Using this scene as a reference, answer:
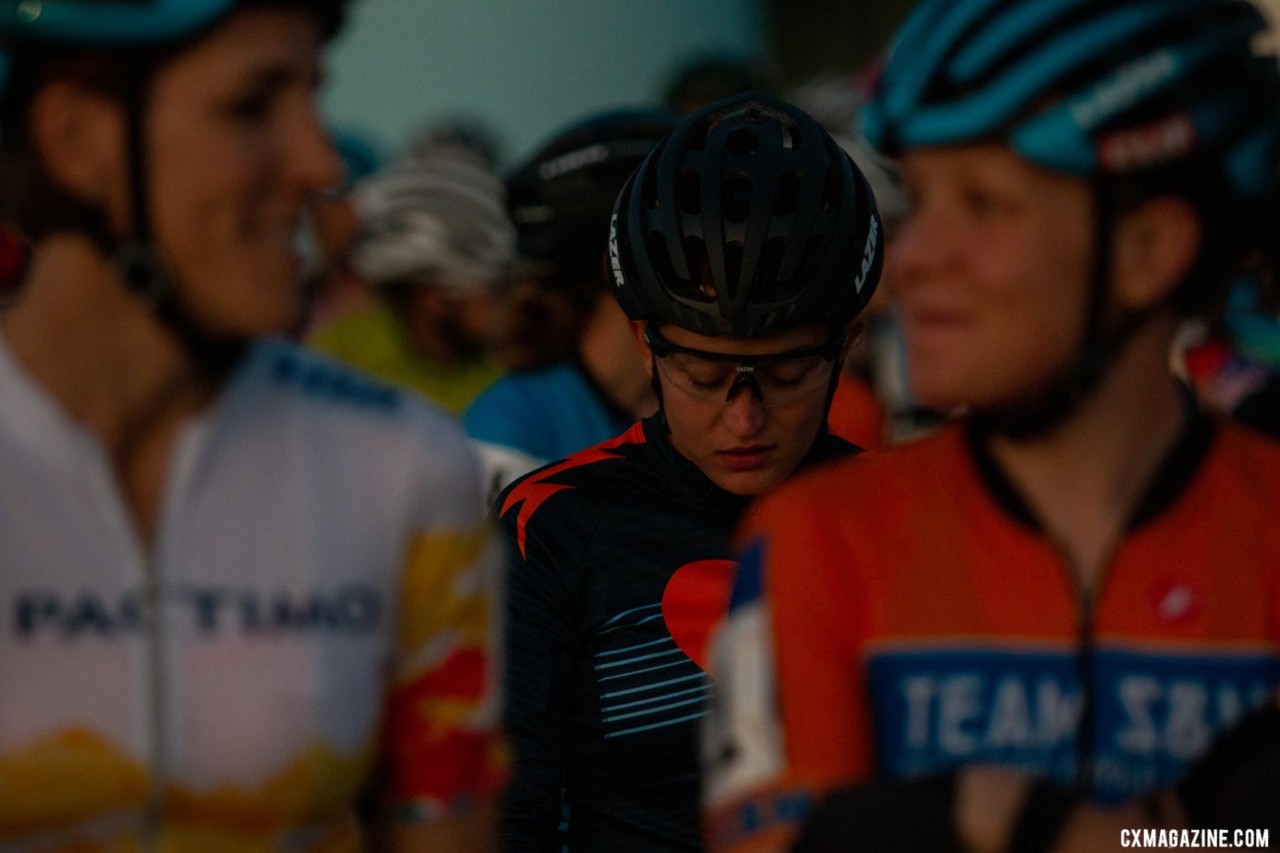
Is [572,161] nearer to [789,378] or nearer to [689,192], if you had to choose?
[689,192]

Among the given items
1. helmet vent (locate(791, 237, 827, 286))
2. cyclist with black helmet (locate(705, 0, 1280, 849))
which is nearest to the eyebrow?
cyclist with black helmet (locate(705, 0, 1280, 849))

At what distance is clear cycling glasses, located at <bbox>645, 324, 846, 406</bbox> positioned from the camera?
12.8 feet

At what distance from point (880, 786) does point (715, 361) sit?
1.62m

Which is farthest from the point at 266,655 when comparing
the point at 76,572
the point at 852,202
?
the point at 852,202

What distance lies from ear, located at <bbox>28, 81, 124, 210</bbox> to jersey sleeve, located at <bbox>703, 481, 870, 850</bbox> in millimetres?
1088

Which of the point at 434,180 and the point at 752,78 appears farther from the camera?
the point at 752,78

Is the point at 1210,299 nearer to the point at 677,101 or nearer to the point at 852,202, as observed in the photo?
the point at 852,202

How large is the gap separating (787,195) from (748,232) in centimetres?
14

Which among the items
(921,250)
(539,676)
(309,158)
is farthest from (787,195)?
(309,158)

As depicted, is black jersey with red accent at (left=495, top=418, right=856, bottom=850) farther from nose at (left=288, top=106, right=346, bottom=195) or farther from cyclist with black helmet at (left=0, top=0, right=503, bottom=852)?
nose at (left=288, top=106, right=346, bottom=195)

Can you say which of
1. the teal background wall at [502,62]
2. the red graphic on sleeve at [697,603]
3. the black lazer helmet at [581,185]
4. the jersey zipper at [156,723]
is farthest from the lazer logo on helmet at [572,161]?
the teal background wall at [502,62]

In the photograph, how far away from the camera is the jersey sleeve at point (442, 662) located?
2746 mm

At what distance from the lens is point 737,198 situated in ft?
13.0

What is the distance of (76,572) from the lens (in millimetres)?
2508
